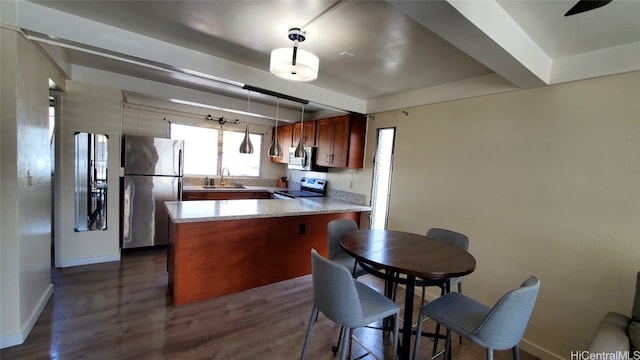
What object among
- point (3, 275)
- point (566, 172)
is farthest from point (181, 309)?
point (566, 172)

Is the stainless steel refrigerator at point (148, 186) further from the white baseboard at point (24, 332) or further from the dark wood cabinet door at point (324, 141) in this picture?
the dark wood cabinet door at point (324, 141)

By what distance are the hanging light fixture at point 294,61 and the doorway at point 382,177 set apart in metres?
2.00

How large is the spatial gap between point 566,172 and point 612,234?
53 cm

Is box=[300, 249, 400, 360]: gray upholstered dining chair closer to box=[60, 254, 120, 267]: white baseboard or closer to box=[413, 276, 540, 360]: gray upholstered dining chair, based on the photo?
box=[413, 276, 540, 360]: gray upholstered dining chair

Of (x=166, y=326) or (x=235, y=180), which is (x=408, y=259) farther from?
(x=235, y=180)

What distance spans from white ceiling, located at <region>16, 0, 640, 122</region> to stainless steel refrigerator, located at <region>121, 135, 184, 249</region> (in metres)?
1.18

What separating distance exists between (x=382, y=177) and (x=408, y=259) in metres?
2.13

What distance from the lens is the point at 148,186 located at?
12.9ft

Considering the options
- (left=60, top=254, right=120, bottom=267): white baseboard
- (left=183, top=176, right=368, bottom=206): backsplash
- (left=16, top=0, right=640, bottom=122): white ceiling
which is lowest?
(left=60, top=254, right=120, bottom=267): white baseboard

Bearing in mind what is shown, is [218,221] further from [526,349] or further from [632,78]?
[632,78]

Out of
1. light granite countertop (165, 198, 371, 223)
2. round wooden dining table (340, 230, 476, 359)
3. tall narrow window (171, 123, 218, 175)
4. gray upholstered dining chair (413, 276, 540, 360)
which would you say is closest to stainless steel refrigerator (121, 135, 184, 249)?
tall narrow window (171, 123, 218, 175)

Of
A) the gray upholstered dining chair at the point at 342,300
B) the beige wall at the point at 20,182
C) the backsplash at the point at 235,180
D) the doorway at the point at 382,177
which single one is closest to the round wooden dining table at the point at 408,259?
the gray upholstered dining chair at the point at 342,300

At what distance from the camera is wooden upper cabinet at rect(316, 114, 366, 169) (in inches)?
153

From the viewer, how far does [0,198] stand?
71.7 inches
